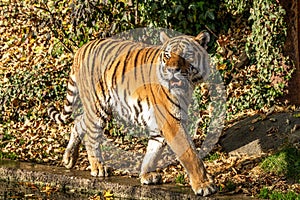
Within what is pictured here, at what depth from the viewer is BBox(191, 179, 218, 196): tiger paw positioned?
6875mm

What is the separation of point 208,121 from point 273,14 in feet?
5.48

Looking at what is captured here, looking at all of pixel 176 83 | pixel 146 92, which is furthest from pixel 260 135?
pixel 176 83

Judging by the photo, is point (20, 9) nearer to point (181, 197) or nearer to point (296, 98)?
point (296, 98)

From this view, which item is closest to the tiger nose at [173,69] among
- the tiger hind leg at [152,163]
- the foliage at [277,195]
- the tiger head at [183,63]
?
the tiger head at [183,63]

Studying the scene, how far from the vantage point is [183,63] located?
7129 mm

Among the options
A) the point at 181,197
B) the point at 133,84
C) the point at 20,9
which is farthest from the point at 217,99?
the point at 20,9

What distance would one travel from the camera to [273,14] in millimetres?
9688

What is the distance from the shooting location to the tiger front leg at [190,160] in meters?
6.91

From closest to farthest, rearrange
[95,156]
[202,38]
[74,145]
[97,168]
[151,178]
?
[202,38], [151,178], [97,168], [95,156], [74,145]

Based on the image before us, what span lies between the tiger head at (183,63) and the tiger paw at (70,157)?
1.76m

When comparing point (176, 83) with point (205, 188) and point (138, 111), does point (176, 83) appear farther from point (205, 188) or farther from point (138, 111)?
point (205, 188)

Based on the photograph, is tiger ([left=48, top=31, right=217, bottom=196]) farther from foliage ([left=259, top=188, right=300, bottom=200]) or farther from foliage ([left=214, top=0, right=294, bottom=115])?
foliage ([left=214, top=0, right=294, bottom=115])

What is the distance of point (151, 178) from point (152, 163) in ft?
0.70

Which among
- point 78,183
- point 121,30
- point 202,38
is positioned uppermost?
point 202,38
